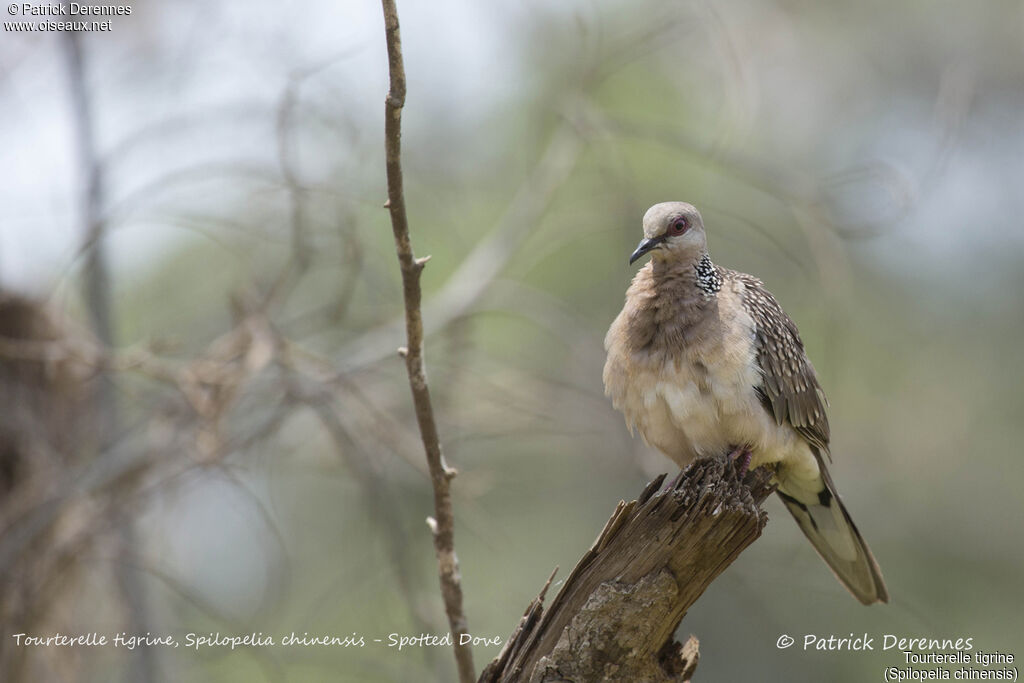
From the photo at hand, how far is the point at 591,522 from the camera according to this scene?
8445 mm

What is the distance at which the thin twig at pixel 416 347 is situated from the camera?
2.32 meters

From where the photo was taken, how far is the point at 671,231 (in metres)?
3.56

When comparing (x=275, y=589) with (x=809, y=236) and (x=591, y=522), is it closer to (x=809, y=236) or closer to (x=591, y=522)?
(x=809, y=236)

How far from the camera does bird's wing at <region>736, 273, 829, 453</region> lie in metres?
3.72

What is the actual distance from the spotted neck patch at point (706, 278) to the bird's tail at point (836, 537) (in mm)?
972

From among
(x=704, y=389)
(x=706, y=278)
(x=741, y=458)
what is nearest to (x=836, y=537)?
(x=741, y=458)

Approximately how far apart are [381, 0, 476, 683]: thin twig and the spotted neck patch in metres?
1.38

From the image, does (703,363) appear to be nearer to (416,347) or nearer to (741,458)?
(741,458)

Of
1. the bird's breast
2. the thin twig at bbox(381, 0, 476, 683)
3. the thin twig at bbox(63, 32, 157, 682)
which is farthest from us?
the thin twig at bbox(63, 32, 157, 682)

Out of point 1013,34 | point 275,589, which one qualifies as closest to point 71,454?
point 275,589

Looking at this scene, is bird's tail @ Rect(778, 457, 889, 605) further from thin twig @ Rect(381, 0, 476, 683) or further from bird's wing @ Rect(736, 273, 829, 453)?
thin twig @ Rect(381, 0, 476, 683)

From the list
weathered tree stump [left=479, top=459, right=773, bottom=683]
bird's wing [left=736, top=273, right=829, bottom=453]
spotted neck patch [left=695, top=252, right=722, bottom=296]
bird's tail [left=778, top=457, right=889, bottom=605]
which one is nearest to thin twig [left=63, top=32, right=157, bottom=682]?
weathered tree stump [left=479, top=459, right=773, bottom=683]

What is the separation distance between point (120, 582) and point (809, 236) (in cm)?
372

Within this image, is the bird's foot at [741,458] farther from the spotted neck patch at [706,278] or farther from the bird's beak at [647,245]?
the bird's beak at [647,245]
